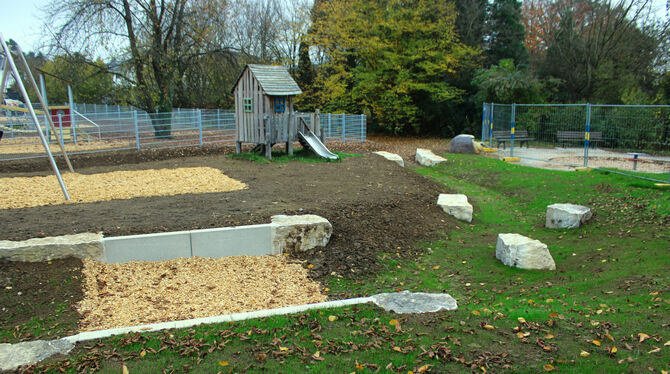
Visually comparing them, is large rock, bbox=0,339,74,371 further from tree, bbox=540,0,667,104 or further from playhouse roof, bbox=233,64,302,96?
tree, bbox=540,0,667,104

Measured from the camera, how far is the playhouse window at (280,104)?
1382 cm

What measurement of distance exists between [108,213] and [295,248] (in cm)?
296

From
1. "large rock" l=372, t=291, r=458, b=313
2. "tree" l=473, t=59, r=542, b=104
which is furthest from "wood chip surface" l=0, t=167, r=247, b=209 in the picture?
Result: "tree" l=473, t=59, r=542, b=104

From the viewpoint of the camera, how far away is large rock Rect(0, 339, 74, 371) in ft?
11.4

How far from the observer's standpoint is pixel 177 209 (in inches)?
290

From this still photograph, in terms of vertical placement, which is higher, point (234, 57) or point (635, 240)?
point (234, 57)

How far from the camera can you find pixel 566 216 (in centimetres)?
802

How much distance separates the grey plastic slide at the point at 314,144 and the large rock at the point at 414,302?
9.16 m

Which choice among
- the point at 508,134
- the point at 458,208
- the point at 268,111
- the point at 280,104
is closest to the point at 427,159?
the point at 508,134

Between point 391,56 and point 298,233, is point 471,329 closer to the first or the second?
point 298,233

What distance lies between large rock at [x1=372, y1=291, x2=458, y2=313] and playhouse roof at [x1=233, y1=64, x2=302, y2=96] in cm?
961

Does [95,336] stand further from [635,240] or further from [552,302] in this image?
[635,240]

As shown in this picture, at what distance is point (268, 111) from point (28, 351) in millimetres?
10598

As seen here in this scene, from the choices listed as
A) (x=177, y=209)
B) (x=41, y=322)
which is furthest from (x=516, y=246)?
(x=41, y=322)
